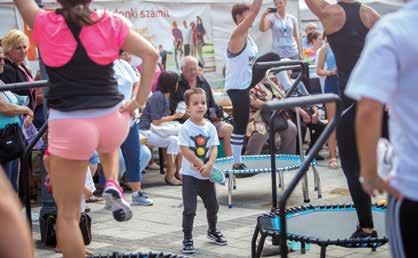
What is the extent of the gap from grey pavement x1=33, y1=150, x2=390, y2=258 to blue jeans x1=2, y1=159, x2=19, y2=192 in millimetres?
491

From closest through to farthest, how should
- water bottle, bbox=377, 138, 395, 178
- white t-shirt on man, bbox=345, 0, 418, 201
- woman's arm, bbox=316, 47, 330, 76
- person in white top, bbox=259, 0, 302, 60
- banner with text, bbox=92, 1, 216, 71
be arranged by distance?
white t-shirt on man, bbox=345, 0, 418, 201, water bottle, bbox=377, 138, 395, 178, woman's arm, bbox=316, 47, 330, 76, banner with text, bbox=92, 1, 216, 71, person in white top, bbox=259, 0, 302, 60

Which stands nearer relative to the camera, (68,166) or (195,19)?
(68,166)

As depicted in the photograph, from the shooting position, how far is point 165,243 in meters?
7.21

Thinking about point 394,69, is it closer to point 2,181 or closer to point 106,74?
point 2,181

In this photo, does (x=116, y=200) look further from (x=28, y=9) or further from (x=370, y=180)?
(x=370, y=180)

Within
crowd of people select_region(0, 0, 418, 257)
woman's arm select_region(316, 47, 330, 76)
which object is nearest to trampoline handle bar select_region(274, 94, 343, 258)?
crowd of people select_region(0, 0, 418, 257)

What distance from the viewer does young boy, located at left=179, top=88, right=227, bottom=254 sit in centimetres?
680

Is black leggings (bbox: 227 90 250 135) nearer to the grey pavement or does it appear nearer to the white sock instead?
the white sock

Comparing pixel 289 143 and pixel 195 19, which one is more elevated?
pixel 195 19

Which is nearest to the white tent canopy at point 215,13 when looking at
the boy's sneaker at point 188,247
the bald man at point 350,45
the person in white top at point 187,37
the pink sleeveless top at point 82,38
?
the person in white top at point 187,37

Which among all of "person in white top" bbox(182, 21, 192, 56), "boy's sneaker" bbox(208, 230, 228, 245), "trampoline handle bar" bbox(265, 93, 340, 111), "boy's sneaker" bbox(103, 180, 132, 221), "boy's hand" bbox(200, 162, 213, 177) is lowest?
"boy's sneaker" bbox(208, 230, 228, 245)

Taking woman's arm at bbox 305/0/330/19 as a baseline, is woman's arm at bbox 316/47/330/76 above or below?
below

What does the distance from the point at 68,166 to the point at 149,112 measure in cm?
626

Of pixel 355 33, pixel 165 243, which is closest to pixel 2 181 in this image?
pixel 355 33
